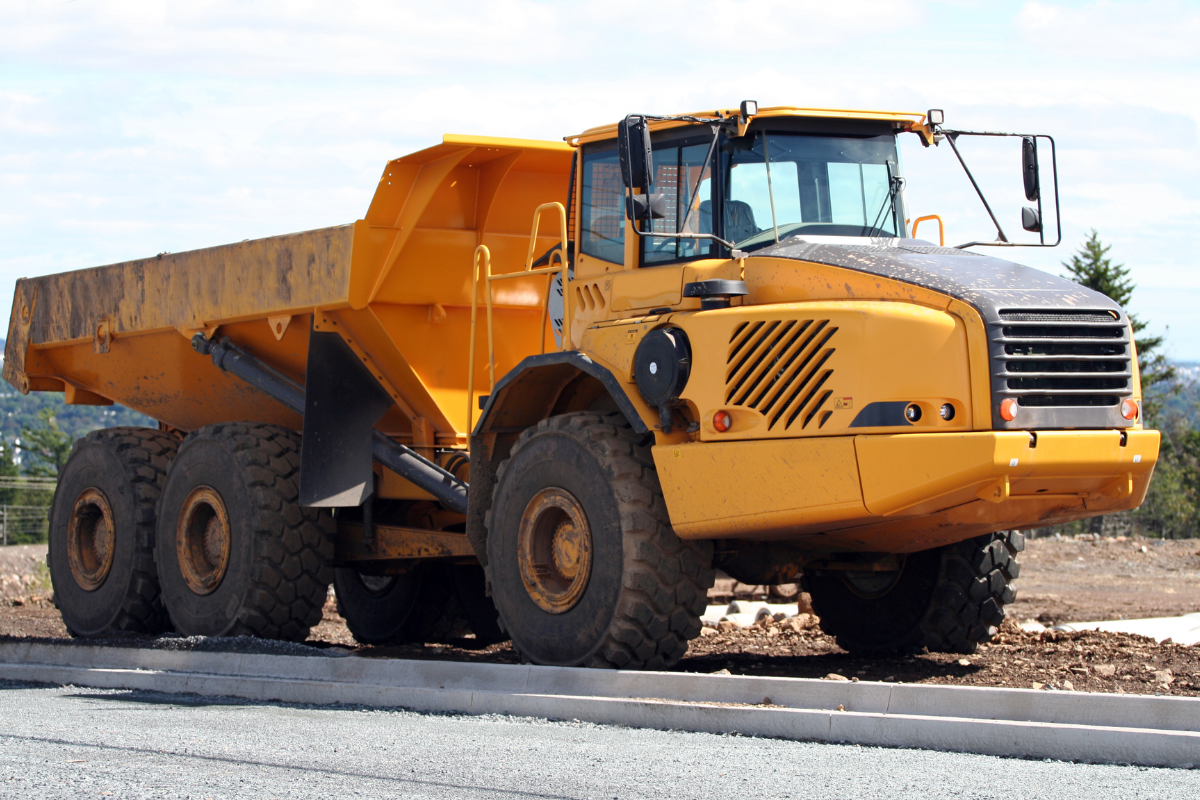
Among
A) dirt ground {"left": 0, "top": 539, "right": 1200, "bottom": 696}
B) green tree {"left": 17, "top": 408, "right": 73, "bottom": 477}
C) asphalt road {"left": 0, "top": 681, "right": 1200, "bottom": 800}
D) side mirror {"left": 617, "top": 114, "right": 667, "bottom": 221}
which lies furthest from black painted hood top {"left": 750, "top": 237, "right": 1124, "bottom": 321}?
green tree {"left": 17, "top": 408, "right": 73, "bottom": 477}

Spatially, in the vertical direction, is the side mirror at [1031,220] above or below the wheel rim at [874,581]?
above

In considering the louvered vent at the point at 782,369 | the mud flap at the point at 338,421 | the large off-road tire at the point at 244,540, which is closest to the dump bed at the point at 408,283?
the mud flap at the point at 338,421

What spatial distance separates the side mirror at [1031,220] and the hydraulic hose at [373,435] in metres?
3.83

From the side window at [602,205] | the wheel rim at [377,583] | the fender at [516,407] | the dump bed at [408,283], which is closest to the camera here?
the side window at [602,205]

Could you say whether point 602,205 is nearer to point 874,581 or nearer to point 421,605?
point 874,581

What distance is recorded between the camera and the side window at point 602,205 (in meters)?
8.59

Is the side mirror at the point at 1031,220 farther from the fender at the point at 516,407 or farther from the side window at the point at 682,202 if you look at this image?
the fender at the point at 516,407

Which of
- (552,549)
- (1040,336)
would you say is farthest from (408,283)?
(1040,336)

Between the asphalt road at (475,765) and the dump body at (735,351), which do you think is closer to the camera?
the asphalt road at (475,765)

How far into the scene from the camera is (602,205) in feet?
28.7

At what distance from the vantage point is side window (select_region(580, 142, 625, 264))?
28.2 ft

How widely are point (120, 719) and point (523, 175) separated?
16.0 feet

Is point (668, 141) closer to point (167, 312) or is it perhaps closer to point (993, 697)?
point (993, 697)

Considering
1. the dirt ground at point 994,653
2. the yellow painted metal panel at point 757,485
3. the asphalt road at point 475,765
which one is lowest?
the dirt ground at point 994,653
